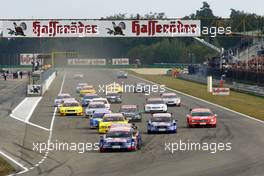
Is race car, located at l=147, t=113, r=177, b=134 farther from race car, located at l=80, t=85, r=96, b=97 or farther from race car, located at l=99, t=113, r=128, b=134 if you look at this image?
race car, located at l=80, t=85, r=96, b=97

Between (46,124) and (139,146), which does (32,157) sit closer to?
(139,146)

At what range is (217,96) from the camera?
83.1m

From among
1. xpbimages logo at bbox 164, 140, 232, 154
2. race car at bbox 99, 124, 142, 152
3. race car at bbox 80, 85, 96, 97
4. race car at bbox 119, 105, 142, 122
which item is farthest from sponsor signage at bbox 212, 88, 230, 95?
race car at bbox 99, 124, 142, 152

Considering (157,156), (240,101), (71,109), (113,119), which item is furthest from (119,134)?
(240,101)

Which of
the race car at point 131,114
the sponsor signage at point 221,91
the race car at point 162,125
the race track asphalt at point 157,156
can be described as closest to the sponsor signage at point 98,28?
→ the race car at point 131,114

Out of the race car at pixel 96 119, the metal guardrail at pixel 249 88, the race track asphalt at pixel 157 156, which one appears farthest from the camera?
the metal guardrail at pixel 249 88

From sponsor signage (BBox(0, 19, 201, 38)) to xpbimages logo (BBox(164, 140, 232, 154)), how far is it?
65.0ft

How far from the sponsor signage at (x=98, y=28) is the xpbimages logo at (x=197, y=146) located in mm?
19822

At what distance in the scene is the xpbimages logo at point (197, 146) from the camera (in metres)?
34.3

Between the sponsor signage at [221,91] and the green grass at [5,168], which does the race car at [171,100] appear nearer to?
the sponsor signage at [221,91]

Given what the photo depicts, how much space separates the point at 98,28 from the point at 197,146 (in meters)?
22.4

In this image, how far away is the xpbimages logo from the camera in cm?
3428

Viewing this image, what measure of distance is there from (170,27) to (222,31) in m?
5.47

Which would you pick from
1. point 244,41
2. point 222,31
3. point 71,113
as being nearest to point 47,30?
point 71,113
